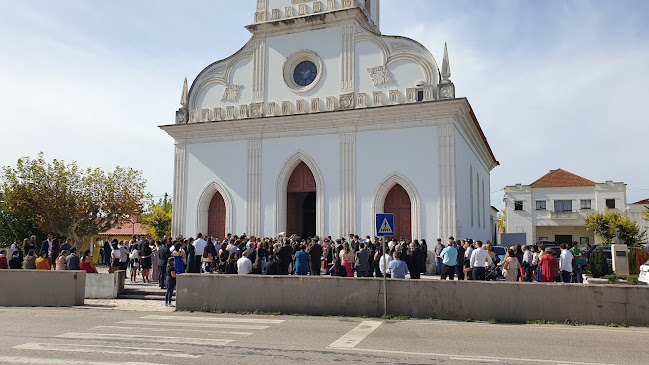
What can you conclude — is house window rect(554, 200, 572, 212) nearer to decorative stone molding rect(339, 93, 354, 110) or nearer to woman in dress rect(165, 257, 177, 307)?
decorative stone molding rect(339, 93, 354, 110)

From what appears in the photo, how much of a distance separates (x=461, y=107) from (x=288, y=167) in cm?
827

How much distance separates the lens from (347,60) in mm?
24688

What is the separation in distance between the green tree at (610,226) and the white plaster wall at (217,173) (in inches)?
1341

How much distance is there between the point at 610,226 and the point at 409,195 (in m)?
31.9

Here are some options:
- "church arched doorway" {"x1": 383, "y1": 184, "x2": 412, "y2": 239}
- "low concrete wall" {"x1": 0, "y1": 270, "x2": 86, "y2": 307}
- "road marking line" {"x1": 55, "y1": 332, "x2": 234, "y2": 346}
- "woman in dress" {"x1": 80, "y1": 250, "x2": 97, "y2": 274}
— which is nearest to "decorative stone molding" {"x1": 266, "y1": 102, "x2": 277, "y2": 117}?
"church arched doorway" {"x1": 383, "y1": 184, "x2": 412, "y2": 239}

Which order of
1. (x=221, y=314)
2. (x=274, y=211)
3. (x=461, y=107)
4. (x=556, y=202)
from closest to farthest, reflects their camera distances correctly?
(x=221, y=314)
(x=461, y=107)
(x=274, y=211)
(x=556, y=202)

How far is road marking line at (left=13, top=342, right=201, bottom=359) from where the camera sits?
798 centimetres

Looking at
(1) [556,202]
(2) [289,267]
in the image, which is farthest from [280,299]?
(1) [556,202]

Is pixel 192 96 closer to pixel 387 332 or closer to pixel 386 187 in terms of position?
pixel 386 187

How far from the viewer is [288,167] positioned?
25.1 metres

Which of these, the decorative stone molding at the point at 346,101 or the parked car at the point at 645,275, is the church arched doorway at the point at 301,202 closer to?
the decorative stone molding at the point at 346,101

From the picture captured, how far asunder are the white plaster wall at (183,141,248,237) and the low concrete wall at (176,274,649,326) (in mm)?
12593

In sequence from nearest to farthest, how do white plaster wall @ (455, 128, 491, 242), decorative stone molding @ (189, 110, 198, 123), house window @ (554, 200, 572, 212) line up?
white plaster wall @ (455, 128, 491, 242) → decorative stone molding @ (189, 110, 198, 123) → house window @ (554, 200, 572, 212)

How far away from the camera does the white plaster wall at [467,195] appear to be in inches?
919
